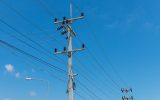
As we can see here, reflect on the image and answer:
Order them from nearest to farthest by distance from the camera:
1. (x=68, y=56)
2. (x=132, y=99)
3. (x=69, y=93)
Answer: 1. (x=69, y=93)
2. (x=68, y=56)
3. (x=132, y=99)

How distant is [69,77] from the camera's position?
1019 inches

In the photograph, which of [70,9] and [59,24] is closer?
[59,24]

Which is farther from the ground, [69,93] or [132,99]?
[132,99]

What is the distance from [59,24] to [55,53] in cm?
276

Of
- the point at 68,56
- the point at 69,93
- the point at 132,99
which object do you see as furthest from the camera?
the point at 132,99

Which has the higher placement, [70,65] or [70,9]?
[70,9]

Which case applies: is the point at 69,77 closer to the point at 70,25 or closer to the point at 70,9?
the point at 70,25

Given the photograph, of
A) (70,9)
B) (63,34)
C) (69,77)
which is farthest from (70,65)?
(70,9)

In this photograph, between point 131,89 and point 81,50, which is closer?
point 81,50

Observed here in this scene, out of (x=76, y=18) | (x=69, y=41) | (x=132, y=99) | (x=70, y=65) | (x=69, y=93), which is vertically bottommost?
(x=69, y=93)

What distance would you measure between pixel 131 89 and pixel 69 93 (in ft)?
163

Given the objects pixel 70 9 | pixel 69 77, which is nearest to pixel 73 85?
pixel 69 77

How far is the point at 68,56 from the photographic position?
26.9 meters

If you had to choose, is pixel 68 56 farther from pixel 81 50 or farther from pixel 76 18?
pixel 76 18
